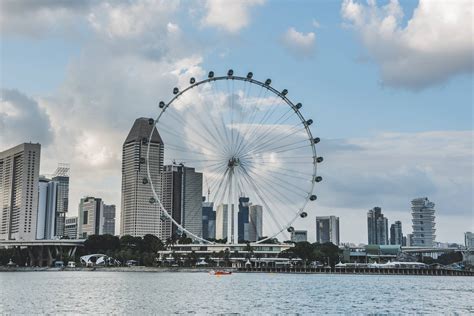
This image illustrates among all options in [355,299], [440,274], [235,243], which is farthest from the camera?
[440,274]

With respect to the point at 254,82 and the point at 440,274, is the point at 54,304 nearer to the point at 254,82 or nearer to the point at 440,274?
the point at 254,82

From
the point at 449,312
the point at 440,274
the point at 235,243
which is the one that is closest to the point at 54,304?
the point at 449,312

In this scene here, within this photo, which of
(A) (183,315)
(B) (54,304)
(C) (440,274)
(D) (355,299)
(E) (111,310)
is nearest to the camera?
(A) (183,315)

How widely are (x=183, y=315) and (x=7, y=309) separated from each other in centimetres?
1741

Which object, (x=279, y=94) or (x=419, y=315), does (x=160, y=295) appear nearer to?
(x=419, y=315)

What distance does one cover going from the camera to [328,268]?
193875mm

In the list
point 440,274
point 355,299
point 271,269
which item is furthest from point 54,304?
point 440,274

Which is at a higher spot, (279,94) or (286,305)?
(279,94)

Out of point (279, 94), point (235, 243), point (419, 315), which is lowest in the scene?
point (419, 315)

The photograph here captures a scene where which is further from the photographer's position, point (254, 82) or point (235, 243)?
point (235, 243)

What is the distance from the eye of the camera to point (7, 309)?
64.9 metres

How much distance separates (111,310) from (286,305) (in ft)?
57.7

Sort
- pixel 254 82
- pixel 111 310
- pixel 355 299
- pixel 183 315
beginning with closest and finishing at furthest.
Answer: pixel 183 315 → pixel 111 310 → pixel 355 299 → pixel 254 82

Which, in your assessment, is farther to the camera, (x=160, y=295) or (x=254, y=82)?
(x=254, y=82)
